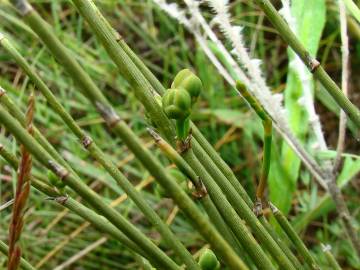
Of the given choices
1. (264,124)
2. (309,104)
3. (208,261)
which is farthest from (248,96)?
(309,104)

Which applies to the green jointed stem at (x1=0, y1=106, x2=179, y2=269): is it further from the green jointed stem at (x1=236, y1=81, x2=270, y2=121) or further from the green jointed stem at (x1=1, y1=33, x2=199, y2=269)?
the green jointed stem at (x1=236, y1=81, x2=270, y2=121)

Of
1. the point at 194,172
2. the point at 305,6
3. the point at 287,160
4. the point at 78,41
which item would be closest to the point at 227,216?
→ the point at 194,172

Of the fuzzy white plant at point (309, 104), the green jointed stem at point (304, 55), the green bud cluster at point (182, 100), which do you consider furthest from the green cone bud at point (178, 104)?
the fuzzy white plant at point (309, 104)

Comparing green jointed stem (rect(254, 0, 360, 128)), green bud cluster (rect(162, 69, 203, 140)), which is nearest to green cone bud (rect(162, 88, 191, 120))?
green bud cluster (rect(162, 69, 203, 140))

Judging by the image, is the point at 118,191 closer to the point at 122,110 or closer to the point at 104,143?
the point at 104,143

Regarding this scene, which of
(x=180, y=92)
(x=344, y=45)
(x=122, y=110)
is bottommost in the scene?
(x=122, y=110)

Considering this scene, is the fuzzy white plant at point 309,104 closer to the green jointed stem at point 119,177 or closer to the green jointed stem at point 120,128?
the green jointed stem at point 119,177
